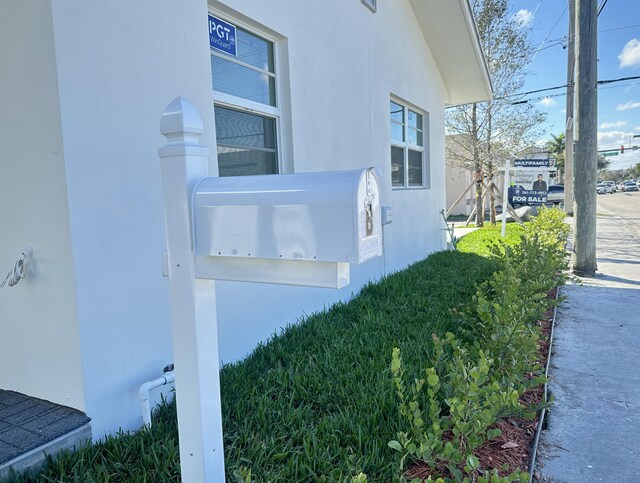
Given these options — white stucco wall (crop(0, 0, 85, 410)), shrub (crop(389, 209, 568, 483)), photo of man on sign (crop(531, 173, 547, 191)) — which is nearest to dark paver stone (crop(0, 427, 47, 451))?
white stucco wall (crop(0, 0, 85, 410))

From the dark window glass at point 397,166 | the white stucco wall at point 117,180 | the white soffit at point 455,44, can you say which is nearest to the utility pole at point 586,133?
the white soffit at point 455,44

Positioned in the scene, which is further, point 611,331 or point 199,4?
point 611,331

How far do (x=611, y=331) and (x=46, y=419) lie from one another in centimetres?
506

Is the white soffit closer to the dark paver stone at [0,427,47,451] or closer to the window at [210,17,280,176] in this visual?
the window at [210,17,280,176]

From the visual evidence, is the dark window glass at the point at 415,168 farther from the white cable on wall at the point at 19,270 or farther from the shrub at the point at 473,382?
the white cable on wall at the point at 19,270

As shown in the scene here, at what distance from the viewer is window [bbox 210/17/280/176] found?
11.5ft

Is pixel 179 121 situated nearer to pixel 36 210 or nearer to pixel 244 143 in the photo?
pixel 36 210

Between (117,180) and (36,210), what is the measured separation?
1.37 feet

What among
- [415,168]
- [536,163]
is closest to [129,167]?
[415,168]

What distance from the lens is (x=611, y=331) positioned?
15.5 feet

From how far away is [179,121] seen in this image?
1.27m

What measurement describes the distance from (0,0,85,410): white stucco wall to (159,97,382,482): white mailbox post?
1242 millimetres

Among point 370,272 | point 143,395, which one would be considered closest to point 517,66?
point 370,272

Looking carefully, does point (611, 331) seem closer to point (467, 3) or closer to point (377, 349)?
point (377, 349)
